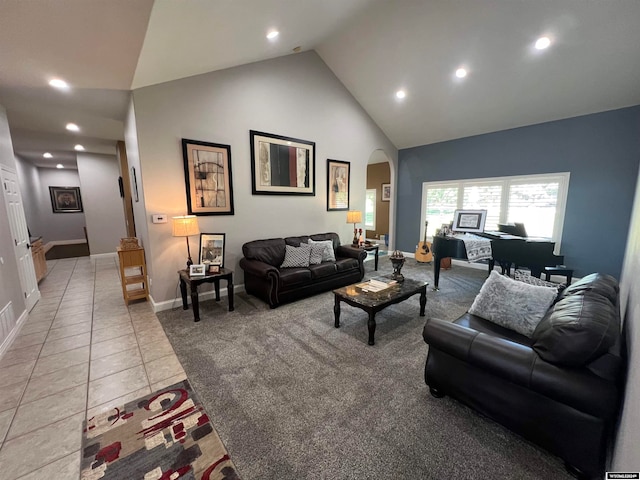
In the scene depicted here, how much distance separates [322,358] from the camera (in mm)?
2436

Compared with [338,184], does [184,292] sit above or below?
below

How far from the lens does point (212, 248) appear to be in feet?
12.0

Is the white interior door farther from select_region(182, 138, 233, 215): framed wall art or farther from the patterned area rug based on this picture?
the patterned area rug

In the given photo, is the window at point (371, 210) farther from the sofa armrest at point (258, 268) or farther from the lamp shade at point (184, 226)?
the lamp shade at point (184, 226)

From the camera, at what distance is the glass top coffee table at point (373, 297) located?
2.62 m

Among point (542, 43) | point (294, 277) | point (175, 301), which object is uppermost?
point (542, 43)

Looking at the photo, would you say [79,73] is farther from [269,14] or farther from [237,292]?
[237,292]

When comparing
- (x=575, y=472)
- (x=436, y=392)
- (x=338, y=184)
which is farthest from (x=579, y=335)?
(x=338, y=184)

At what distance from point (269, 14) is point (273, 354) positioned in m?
3.63

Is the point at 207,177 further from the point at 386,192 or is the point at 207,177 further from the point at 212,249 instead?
the point at 386,192

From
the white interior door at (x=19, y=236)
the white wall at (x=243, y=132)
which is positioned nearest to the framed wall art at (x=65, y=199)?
the white interior door at (x=19, y=236)

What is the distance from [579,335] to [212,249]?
147 inches

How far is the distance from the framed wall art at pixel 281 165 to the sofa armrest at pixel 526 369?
11.2 ft

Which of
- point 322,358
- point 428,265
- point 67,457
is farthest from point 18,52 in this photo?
point 428,265
